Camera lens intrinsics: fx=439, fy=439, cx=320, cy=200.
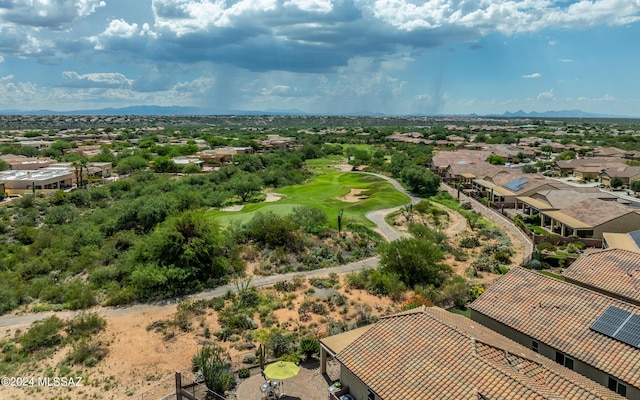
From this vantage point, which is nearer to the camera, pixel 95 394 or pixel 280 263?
pixel 95 394

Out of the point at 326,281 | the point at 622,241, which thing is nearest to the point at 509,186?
the point at 622,241

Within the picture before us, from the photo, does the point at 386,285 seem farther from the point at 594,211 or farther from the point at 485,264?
the point at 594,211

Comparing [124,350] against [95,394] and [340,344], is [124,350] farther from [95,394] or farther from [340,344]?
[340,344]

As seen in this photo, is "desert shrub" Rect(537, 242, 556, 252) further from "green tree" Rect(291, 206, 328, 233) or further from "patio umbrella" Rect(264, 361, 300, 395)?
"patio umbrella" Rect(264, 361, 300, 395)

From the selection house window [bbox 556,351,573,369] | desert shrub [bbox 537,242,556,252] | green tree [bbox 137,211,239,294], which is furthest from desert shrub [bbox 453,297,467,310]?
green tree [bbox 137,211,239,294]

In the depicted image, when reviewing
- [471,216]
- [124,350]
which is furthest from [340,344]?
[471,216]

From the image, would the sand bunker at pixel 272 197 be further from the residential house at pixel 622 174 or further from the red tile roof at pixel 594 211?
the residential house at pixel 622 174
